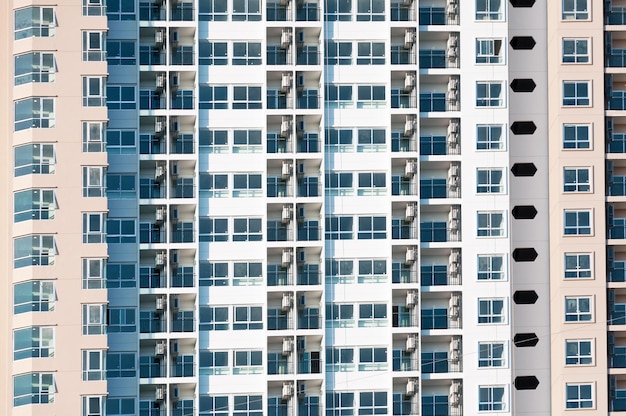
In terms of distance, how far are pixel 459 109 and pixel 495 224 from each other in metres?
6.12

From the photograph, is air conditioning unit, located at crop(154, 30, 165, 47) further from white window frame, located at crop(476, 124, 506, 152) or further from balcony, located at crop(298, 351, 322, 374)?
balcony, located at crop(298, 351, 322, 374)

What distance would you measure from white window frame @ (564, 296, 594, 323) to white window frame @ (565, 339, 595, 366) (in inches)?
41.2

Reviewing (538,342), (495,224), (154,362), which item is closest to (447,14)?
(495,224)

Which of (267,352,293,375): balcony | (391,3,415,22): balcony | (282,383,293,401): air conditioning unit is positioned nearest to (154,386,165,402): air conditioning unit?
(267,352,293,375): balcony

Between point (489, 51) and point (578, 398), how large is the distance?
18031 millimetres

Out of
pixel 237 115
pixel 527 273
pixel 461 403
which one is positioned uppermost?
pixel 237 115

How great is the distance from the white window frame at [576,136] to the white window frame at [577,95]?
41.6 inches

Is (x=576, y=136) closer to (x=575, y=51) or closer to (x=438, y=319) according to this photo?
(x=575, y=51)

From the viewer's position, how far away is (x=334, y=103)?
9544 centimetres

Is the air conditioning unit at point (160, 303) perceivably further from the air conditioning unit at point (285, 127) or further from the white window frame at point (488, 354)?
the white window frame at point (488, 354)

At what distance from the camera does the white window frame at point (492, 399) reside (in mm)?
94188

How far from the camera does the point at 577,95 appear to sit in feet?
311

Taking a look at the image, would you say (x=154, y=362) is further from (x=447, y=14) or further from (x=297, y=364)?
(x=447, y=14)

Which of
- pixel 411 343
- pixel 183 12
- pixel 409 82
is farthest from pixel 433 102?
pixel 183 12
